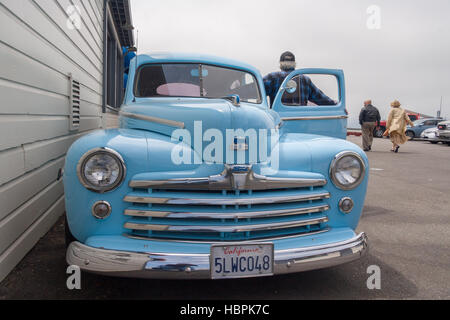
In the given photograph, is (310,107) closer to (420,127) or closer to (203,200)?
(203,200)

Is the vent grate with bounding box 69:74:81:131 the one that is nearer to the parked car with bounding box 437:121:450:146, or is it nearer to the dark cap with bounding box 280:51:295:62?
the dark cap with bounding box 280:51:295:62

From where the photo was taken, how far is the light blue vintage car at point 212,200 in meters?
2.08

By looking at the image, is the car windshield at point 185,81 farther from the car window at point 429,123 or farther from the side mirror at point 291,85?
the car window at point 429,123

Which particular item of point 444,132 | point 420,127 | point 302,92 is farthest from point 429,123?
point 302,92

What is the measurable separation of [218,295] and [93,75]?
17.3 feet

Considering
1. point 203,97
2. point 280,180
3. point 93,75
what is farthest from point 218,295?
point 93,75

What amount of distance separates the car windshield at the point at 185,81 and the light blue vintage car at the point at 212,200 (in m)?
0.68

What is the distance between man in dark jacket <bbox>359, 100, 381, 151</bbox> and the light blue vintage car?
10.6 m

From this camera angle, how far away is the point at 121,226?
222 cm

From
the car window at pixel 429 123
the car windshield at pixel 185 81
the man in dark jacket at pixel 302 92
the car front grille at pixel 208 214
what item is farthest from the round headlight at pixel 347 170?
the car window at pixel 429 123

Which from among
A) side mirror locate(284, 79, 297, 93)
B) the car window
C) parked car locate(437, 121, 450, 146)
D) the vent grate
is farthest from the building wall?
the car window

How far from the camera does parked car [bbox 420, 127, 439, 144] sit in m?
18.0
